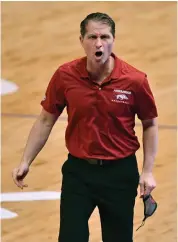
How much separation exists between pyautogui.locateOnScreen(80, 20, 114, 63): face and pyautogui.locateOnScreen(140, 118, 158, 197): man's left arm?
0.44 m

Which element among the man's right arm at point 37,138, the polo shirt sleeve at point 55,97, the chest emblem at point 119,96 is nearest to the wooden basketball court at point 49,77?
the man's right arm at point 37,138

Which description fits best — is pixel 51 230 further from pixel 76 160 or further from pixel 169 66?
pixel 169 66

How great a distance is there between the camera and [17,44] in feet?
29.6

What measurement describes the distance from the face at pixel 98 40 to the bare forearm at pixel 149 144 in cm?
45

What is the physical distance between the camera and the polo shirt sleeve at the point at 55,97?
13.3ft

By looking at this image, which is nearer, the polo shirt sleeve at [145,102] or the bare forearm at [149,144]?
the polo shirt sleeve at [145,102]

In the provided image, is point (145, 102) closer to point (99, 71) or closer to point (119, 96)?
point (119, 96)

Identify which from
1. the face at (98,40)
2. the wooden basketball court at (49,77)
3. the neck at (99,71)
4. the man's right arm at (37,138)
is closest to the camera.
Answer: the face at (98,40)

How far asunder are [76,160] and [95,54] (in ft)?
1.87

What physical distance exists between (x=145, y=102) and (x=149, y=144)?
234mm

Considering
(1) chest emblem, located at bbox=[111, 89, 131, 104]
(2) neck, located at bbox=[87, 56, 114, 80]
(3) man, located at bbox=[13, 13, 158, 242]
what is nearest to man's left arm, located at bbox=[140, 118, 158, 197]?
(3) man, located at bbox=[13, 13, 158, 242]

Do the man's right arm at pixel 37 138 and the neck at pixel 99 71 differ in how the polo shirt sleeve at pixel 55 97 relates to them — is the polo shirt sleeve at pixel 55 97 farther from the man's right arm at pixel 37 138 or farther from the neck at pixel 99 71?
the neck at pixel 99 71

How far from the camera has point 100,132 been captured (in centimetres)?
397

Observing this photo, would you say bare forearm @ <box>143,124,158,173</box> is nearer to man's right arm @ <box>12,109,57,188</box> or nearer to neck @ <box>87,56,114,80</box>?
neck @ <box>87,56,114,80</box>
